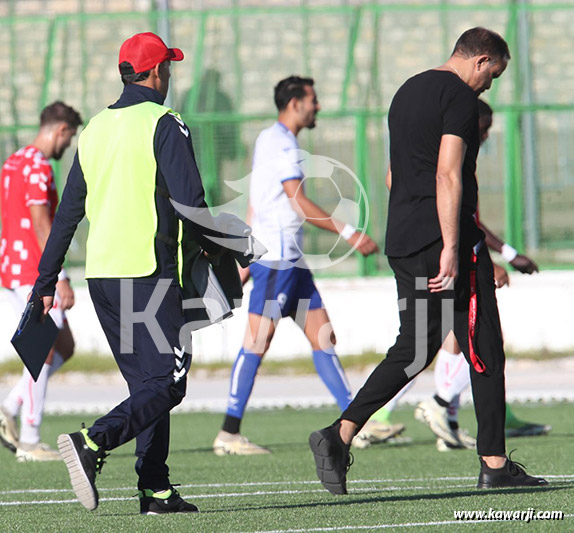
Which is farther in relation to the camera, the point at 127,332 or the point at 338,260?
the point at 338,260

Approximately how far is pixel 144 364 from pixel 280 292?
10.4 ft

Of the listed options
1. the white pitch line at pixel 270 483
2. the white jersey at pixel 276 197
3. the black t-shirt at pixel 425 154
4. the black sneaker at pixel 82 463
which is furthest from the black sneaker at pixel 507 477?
the white jersey at pixel 276 197

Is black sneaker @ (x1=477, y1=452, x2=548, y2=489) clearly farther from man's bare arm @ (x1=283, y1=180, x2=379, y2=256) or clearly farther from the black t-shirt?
man's bare arm @ (x1=283, y1=180, x2=379, y2=256)

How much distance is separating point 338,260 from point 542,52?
4.02 meters

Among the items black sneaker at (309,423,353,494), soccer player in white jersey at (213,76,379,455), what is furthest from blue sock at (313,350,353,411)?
black sneaker at (309,423,353,494)

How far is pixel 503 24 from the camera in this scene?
61.2 ft

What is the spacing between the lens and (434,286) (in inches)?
242

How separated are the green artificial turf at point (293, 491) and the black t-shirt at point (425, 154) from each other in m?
1.14

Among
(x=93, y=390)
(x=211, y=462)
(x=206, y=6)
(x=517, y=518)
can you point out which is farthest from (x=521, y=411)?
(x=206, y=6)

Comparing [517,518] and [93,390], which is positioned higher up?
[517,518]

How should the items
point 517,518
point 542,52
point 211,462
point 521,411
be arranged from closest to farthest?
point 517,518 < point 211,462 < point 521,411 < point 542,52

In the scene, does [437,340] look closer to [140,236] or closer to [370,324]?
[140,236]

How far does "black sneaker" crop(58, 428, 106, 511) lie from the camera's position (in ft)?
17.8

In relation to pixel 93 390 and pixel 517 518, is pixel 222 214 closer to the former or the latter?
pixel 517 518
